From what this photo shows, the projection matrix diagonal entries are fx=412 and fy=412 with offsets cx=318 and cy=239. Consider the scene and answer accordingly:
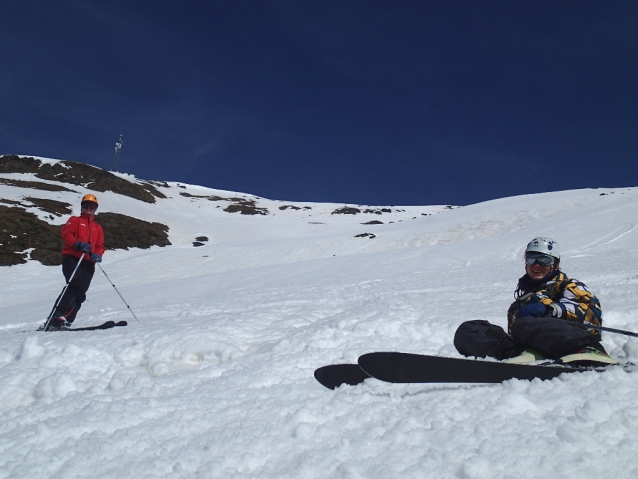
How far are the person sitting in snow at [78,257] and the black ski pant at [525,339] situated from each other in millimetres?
4980

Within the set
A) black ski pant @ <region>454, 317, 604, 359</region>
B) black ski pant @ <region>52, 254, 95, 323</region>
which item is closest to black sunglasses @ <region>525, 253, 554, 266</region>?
black ski pant @ <region>454, 317, 604, 359</region>

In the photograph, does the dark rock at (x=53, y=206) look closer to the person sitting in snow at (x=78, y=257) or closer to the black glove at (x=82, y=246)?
the person sitting in snow at (x=78, y=257)

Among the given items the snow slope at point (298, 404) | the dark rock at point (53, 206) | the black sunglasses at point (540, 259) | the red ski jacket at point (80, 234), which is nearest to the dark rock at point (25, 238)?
the dark rock at point (53, 206)

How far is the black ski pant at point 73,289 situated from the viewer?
18.5 ft

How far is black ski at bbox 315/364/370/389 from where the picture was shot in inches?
113

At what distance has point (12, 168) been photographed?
40.5m

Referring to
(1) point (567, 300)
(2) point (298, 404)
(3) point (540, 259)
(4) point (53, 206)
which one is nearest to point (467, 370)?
(2) point (298, 404)

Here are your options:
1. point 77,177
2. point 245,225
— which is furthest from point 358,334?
point 77,177

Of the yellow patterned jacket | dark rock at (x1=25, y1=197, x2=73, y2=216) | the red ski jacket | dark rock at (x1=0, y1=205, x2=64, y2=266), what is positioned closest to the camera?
the yellow patterned jacket

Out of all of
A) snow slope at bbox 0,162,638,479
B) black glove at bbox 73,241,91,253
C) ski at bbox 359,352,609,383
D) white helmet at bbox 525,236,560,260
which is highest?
white helmet at bbox 525,236,560,260

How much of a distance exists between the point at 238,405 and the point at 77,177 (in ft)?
150

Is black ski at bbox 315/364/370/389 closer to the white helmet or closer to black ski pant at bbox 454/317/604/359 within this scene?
black ski pant at bbox 454/317/604/359

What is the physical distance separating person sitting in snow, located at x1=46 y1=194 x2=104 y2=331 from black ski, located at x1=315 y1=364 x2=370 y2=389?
4.22 metres

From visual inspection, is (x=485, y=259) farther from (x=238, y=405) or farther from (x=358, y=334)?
(x=238, y=405)
